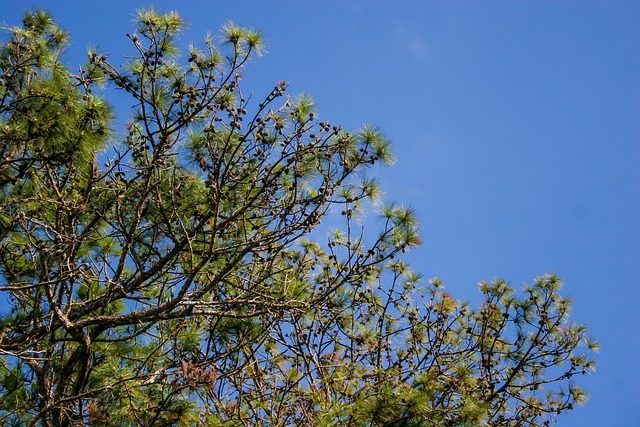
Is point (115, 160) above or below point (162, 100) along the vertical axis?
below

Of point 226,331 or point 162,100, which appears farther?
point 226,331

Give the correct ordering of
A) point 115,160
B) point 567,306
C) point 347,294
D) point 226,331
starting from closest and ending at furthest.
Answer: point 115,160, point 226,331, point 347,294, point 567,306

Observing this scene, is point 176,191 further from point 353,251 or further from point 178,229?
point 353,251

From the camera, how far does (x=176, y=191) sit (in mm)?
4355

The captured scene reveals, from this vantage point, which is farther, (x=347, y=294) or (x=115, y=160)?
(x=347, y=294)

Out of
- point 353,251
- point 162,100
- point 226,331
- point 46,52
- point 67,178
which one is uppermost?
point 46,52

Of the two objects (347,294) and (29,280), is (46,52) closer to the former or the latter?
(29,280)

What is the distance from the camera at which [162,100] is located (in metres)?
4.48

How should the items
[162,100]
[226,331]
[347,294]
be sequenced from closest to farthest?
[162,100] < [226,331] < [347,294]

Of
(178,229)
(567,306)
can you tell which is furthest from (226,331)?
(567,306)

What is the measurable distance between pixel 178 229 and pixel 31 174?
3.39ft

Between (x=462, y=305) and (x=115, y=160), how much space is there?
12.6ft

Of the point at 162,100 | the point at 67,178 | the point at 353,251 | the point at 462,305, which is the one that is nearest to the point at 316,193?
the point at 353,251

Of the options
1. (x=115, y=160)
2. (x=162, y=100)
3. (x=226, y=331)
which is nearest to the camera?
(x=115, y=160)
